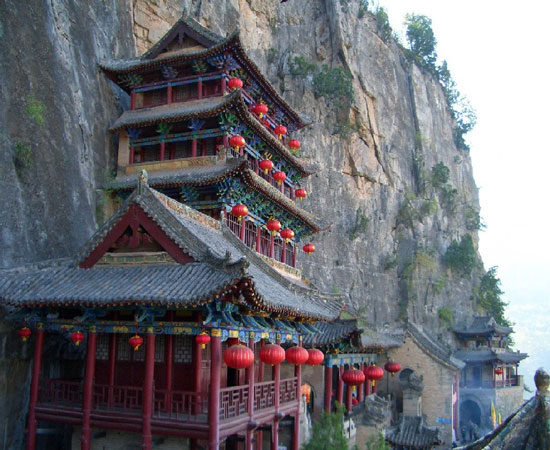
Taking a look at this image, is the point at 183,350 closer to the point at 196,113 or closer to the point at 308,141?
the point at 196,113

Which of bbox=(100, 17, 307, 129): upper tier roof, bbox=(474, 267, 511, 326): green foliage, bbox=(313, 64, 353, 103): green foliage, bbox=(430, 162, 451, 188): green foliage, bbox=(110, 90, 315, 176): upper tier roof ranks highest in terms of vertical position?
bbox=(313, 64, 353, 103): green foliage

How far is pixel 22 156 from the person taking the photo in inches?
632

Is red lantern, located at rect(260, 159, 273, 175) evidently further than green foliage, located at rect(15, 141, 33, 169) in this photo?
Yes

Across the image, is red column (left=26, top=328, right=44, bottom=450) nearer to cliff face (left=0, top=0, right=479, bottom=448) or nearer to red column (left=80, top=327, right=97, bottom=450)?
red column (left=80, top=327, right=97, bottom=450)

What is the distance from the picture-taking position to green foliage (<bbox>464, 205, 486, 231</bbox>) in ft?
183

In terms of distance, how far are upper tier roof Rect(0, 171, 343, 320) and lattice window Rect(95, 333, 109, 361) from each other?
1.70m

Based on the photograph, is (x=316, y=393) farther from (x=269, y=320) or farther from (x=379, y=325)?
(x=379, y=325)

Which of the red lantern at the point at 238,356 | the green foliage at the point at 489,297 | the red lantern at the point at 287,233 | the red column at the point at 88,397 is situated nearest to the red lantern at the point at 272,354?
the red lantern at the point at 238,356

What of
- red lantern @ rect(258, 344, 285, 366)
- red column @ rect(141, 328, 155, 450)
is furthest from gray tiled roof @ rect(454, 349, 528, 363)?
red column @ rect(141, 328, 155, 450)

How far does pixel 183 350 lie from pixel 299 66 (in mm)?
29600

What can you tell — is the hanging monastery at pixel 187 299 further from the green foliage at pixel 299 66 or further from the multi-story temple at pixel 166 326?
the green foliage at pixel 299 66

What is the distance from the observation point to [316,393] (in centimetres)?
1955

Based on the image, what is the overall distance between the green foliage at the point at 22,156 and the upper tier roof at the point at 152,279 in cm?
439

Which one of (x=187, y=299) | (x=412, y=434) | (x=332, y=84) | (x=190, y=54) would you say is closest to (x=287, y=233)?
(x=190, y=54)
